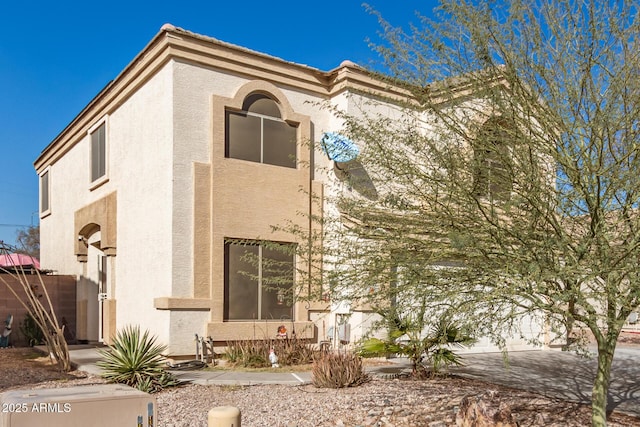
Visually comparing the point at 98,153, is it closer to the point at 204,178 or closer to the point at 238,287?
the point at 204,178

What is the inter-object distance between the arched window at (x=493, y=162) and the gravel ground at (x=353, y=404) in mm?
3298

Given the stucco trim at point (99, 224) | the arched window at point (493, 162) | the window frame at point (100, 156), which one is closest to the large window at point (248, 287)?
the stucco trim at point (99, 224)

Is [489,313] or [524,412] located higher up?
[489,313]

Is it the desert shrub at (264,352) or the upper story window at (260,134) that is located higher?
the upper story window at (260,134)

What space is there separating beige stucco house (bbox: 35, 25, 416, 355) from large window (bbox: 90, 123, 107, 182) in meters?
0.89

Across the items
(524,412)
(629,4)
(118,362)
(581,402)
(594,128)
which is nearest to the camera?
(594,128)

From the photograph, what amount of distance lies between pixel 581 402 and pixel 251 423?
538cm

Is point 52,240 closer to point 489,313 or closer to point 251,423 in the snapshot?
point 251,423

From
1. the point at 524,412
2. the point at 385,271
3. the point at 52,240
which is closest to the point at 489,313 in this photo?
the point at 385,271

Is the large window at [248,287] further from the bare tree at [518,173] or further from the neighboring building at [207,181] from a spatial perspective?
the bare tree at [518,173]

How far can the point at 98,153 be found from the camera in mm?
17844

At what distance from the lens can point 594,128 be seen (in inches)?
237

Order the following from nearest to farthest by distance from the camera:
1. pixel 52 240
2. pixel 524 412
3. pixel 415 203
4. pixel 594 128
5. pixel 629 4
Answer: pixel 594 128
pixel 629 4
pixel 415 203
pixel 524 412
pixel 52 240

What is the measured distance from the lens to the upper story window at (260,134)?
1378 cm
